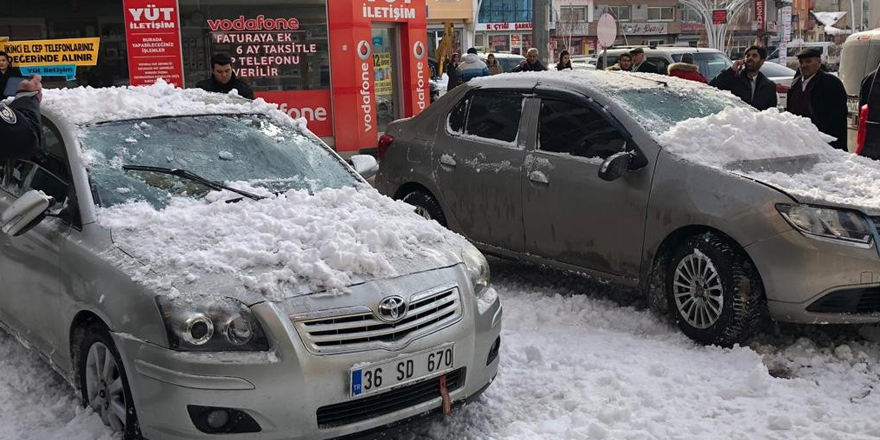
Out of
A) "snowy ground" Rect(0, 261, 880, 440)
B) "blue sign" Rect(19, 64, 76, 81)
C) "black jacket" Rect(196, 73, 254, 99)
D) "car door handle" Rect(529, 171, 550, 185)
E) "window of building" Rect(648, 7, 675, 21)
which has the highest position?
"window of building" Rect(648, 7, 675, 21)

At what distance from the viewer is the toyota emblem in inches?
134

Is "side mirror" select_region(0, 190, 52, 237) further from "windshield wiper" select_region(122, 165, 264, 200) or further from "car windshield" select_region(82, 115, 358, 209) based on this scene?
"windshield wiper" select_region(122, 165, 264, 200)

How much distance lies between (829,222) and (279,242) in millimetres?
2980

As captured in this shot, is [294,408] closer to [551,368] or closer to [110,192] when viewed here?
[110,192]

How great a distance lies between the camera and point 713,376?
4.51 m

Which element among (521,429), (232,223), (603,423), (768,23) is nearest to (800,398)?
(603,423)

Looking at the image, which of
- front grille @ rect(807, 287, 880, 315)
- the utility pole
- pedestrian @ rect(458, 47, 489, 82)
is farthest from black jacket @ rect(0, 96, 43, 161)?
the utility pole

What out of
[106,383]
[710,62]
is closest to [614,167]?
[106,383]

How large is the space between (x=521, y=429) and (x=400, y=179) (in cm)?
346

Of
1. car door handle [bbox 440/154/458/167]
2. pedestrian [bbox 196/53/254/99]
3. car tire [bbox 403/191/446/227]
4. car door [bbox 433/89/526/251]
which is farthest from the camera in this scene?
pedestrian [bbox 196/53/254/99]

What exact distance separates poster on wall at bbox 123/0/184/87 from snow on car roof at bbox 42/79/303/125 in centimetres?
788

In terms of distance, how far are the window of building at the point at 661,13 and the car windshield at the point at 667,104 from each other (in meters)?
67.5

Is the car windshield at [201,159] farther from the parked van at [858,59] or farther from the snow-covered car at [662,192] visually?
the parked van at [858,59]

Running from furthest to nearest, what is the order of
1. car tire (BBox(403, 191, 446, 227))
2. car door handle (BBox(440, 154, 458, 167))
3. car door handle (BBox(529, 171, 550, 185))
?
1. car tire (BBox(403, 191, 446, 227))
2. car door handle (BBox(440, 154, 458, 167))
3. car door handle (BBox(529, 171, 550, 185))
